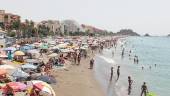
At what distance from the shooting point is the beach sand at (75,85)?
22.6 metres

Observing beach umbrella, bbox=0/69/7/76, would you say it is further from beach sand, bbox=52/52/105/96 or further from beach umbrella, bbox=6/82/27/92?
beach sand, bbox=52/52/105/96

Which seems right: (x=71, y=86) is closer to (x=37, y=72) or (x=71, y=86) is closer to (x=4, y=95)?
(x=37, y=72)

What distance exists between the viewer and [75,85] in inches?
997

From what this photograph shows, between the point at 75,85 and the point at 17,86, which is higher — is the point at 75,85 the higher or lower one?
the lower one

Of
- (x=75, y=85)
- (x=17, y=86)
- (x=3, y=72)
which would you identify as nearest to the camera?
(x=17, y=86)

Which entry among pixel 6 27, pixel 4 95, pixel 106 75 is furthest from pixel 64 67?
pixel 6 27

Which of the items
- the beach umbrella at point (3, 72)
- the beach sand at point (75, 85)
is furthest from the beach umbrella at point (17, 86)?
Result: the beach sand at point (75, 85)

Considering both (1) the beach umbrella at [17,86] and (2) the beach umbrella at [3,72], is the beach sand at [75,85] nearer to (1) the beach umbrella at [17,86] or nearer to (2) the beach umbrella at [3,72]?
(2) the beach umbrella at [3,72]

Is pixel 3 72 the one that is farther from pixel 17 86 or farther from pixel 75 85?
pixel 75 85

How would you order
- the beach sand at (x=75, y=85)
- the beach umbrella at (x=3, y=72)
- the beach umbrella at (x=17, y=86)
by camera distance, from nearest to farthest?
the beach umbrella at (x=17, y=86)
the beach umbrella at (x=3, y=72)
the beach sand at (x=75, y=85)

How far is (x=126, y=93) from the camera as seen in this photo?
83.3ft

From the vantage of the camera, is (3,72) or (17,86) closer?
(17,86)

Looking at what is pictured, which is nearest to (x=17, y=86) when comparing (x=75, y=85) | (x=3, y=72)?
(x=3, y=72)

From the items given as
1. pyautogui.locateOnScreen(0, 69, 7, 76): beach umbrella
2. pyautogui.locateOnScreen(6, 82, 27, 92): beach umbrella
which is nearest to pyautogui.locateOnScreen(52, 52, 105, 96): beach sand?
pyautogui.locateOnScreen(0, 69, 7, 76): beach umbrella
